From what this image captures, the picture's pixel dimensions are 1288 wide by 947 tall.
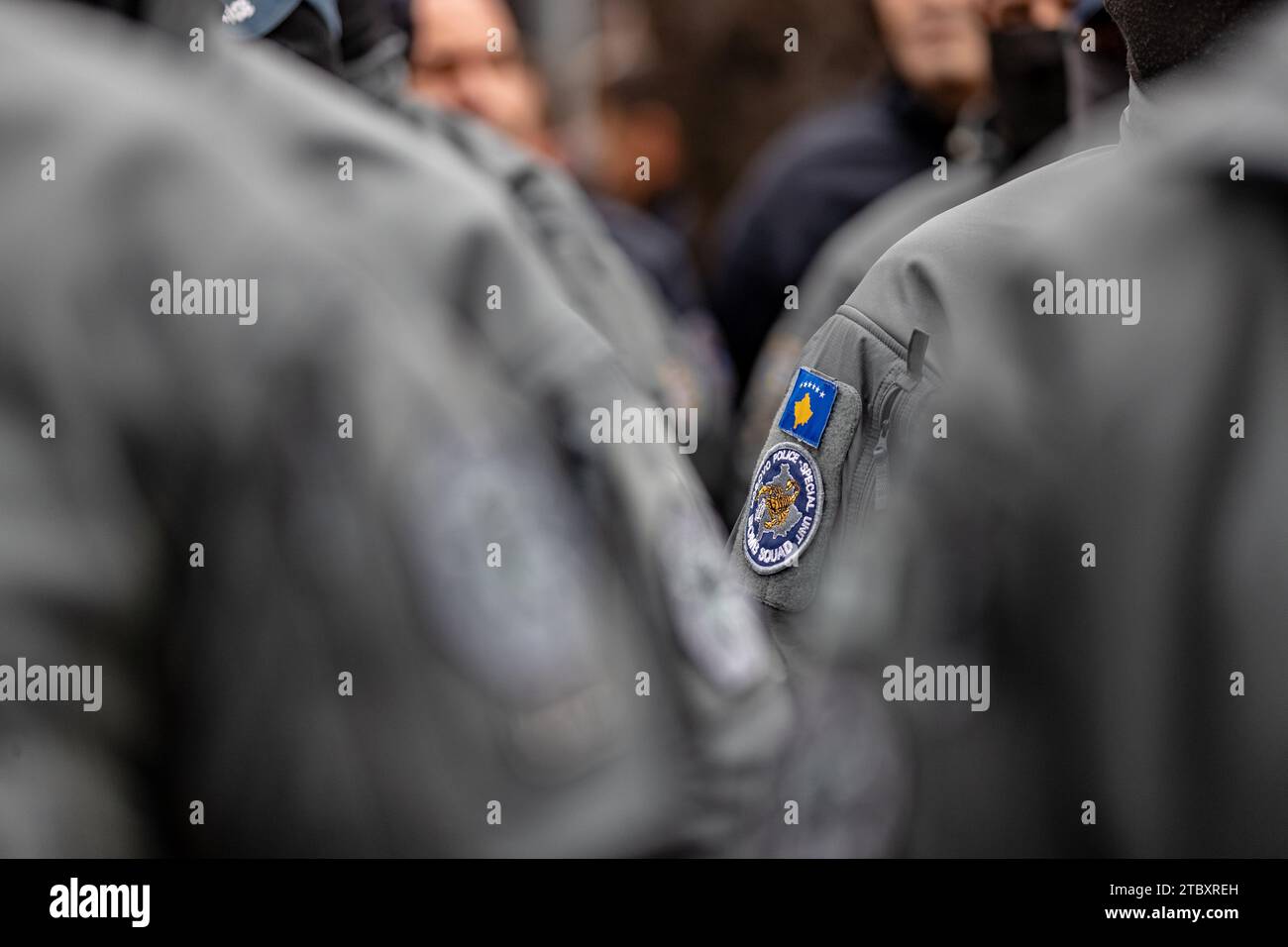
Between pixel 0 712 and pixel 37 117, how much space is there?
30cm

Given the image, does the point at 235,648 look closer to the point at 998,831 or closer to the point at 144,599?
the point at 144,599

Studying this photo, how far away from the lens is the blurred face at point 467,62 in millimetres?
4004

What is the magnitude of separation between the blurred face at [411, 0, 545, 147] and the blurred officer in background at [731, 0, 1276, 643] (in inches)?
88.5

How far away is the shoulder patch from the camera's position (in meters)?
1.86

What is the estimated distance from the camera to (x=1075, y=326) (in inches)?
31.7

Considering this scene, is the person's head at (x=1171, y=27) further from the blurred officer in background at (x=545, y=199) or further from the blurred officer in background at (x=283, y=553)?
the blurred officer in background at (x=545, y=199)

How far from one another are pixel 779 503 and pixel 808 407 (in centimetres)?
11

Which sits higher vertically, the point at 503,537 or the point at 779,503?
the point at 779,503

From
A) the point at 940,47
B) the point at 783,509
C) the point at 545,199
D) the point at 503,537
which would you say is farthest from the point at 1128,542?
A: the point at 940,47

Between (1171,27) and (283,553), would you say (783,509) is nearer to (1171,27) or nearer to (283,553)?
(1171,27)

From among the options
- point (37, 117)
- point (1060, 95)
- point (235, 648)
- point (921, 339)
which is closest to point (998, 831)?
point (235, 648)

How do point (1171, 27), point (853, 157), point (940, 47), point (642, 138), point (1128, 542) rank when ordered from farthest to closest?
1. point (642, 138)
2. point (853, 157)
3. point (940, 47)
4. point (1171, 27)
5. point (1128, 542)

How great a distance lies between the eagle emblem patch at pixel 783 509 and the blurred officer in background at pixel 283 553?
93 centimetres

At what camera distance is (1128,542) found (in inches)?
30.3
